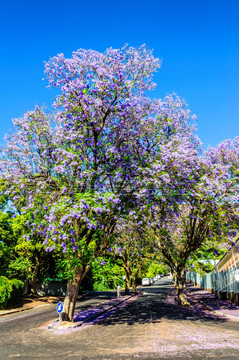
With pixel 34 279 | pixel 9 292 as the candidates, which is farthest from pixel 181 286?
pixel 34 279

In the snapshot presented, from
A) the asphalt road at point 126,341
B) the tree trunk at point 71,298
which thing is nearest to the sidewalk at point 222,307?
the asphalt road at point 126,341

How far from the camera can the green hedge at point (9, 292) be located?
69.8ft

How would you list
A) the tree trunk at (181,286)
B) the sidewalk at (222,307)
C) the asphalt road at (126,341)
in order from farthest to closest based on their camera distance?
the tree trunk at (181,286)
the sidewalk at (222,307)
the asphalt road at (126,341)

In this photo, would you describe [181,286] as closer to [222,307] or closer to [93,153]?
[222,307]

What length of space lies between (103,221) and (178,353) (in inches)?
294

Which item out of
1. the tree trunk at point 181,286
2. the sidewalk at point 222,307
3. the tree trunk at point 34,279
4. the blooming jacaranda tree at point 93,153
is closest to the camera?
the blooming jacaranda tree at point 93,153

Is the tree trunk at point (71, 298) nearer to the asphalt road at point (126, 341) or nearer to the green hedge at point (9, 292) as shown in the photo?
the asphalt road at point (126, 341)

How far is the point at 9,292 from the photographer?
2197 cm

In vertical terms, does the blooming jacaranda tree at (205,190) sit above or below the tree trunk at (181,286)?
above

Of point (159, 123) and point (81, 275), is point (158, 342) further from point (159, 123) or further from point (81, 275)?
point (159, 123)

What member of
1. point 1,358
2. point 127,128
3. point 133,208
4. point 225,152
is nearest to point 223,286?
point 225,152

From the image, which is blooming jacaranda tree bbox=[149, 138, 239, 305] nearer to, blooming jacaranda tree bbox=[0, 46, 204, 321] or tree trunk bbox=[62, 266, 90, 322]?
blooming jacaranda tree bbox=[0, 46, 204, 321]

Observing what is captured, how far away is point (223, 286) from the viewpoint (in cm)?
2786

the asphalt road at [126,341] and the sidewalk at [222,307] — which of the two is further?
the sidewalk at [222,307]
